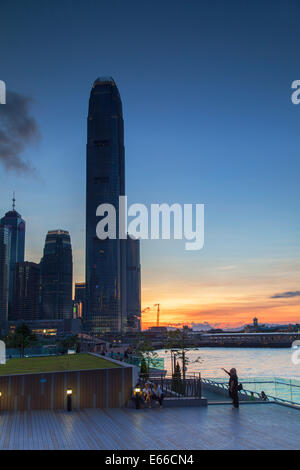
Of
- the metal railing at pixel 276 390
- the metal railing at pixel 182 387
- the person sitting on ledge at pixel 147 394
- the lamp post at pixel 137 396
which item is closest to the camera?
the lamp post at pixel 137 396

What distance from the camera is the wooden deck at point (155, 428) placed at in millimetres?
14992

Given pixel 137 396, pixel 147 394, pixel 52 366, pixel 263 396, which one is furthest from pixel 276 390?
pixel 52 366

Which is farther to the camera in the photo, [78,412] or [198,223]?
[198,223]

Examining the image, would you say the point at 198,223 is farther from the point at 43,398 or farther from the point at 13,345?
the point at 43,398

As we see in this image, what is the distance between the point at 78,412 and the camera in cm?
2128

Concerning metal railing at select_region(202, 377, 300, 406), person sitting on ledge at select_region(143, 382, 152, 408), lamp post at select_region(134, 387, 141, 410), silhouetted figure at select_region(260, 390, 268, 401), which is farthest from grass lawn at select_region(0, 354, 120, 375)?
metal railing at select_region(202, 377, 300, 406)

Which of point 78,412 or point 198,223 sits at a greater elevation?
point 198,223

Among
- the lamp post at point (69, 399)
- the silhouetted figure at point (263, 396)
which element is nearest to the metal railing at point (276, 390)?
the silhouetted figure at point (263, 396)

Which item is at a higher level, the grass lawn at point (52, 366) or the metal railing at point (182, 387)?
the grass lawn at point (52, 366)

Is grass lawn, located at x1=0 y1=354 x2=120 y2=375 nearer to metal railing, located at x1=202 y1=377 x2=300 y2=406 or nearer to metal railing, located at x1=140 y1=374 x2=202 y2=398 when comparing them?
metal railing, located at x1=140 y1=374 x2=202 y2=398

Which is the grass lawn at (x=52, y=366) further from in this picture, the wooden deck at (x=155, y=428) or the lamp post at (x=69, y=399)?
the wooden deck at (x=155, y=428)

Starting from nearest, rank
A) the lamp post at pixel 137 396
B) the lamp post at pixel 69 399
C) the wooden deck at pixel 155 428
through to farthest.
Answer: the wooden deck at pixel 155 428
the lamp post at pixel 69 399
the lamp post at pixel 137 396
